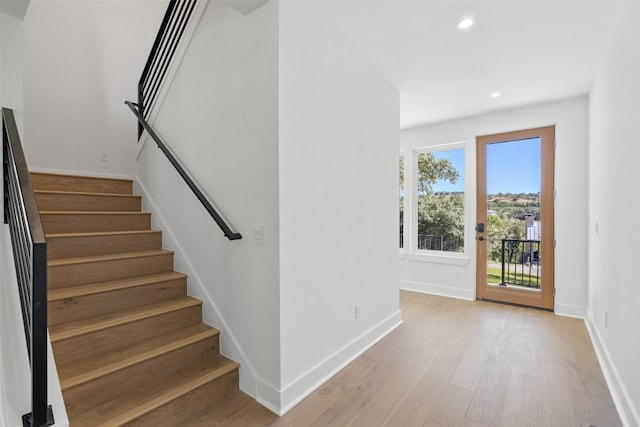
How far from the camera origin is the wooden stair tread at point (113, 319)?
5.98 feet

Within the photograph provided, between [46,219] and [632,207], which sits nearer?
[632,207]

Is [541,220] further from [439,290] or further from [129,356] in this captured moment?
[129,356]

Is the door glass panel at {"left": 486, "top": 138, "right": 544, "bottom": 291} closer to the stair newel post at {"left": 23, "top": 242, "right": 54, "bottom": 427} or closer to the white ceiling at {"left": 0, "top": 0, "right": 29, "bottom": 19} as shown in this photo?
the stair newel post at {"left": 23, "top": 242, "right": 54, "bottom": 427}

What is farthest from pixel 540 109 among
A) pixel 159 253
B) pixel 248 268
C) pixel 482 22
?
pixel 159 253

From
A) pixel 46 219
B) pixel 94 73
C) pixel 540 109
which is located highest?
pixel 94 73

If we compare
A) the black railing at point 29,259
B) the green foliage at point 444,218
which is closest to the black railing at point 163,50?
the black railing at point 29,259

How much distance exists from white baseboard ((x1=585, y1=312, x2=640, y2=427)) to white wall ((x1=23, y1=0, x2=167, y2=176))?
527 cm

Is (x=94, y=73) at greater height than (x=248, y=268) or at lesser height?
greater

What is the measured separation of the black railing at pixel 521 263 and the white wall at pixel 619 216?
3.28ft

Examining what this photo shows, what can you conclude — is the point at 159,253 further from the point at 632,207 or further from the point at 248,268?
the point at 632,207

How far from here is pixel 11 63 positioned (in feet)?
5.96

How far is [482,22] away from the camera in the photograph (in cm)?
225

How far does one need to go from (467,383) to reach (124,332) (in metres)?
2.37

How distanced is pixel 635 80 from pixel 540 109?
7.51 feet
